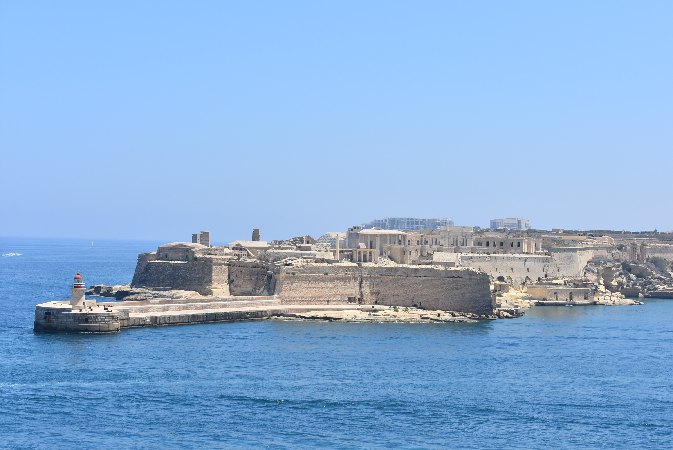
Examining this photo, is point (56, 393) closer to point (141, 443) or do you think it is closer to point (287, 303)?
point (141, 443)

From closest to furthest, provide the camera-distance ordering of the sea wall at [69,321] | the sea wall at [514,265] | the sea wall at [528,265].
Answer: the sea wall at [69,321]
the sea wall at [514,265]
the sea wall at [528,265]

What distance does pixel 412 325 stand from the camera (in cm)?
4259

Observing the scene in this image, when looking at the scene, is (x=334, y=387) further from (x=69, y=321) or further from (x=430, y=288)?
(x=430, y=288)

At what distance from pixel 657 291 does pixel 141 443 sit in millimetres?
47274

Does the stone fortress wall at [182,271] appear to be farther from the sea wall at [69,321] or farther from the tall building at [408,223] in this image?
the tall building at [408,223]

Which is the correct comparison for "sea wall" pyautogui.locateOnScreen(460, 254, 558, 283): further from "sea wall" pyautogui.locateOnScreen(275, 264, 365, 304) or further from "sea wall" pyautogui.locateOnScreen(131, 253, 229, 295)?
"sea wall" pyautogui.locateOnScreen(131, 253, 229, 295)

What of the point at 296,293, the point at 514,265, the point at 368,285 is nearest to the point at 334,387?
the point at 296,293

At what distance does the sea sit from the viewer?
23422 millimetres

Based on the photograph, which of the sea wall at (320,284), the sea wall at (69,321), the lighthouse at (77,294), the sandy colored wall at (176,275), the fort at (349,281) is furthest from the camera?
the sandy colored wall at (176,275)

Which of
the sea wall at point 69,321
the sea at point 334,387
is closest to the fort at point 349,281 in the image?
the sea wall at point 69,321

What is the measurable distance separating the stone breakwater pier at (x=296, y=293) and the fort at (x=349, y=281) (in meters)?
0.04

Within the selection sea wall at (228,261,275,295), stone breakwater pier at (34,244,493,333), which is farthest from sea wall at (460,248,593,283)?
sea wall at (228,261,275,295)

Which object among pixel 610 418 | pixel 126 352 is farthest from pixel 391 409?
pixel 126 352

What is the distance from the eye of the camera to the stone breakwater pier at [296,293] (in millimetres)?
42031
